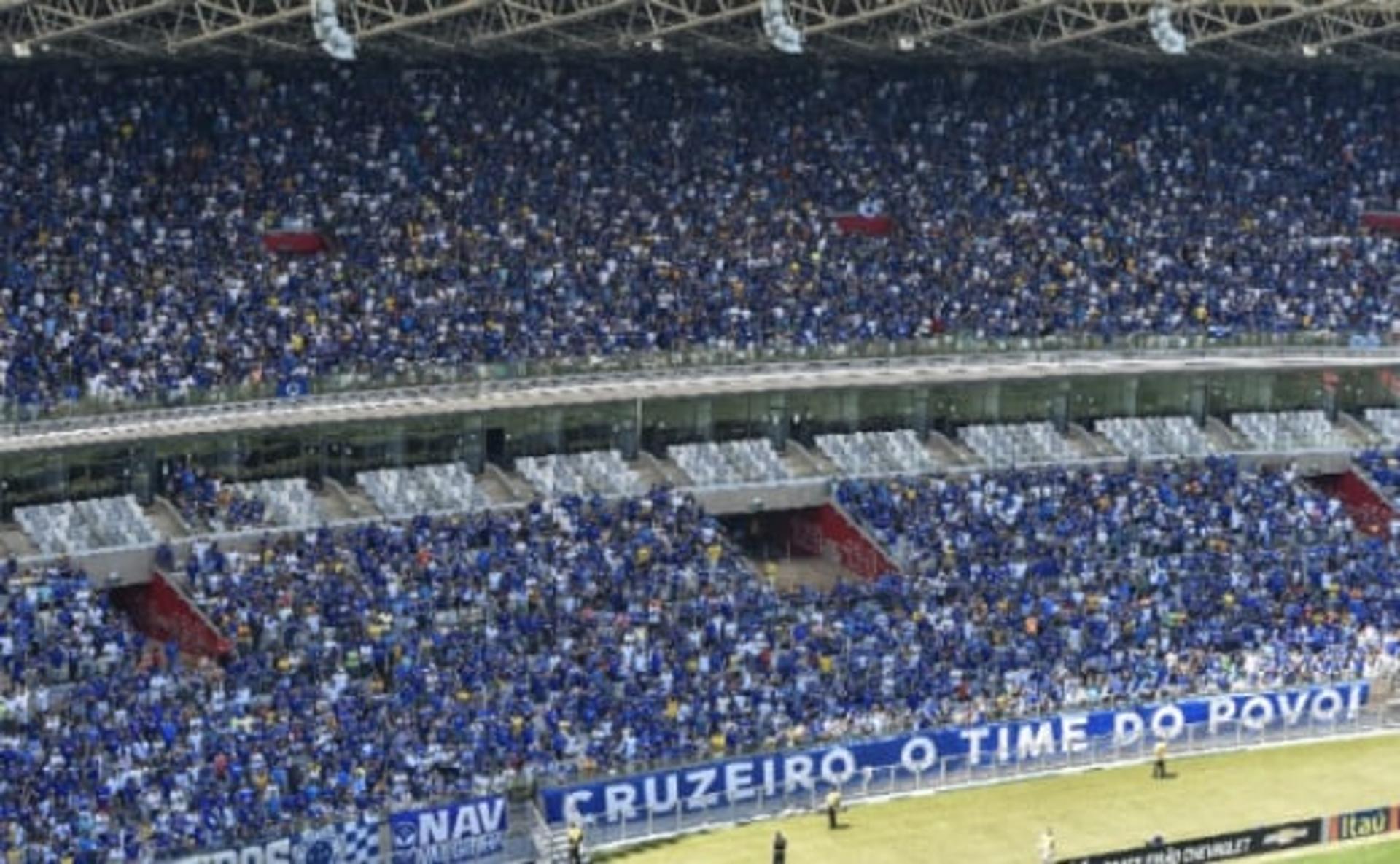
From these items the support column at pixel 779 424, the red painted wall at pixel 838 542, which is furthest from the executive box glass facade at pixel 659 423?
the red painted wall at pixel 838 542

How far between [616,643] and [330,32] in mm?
15099

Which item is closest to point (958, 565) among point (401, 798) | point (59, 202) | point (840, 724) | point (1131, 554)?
point (1131, 554)

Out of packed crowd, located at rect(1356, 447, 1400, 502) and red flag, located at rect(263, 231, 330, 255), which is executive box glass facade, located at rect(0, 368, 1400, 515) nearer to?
packed crowd, located at rect(1356, 447, 1400, 502)

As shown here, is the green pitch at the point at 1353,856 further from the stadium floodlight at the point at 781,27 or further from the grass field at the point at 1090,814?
the stadium floodlight at the point at 781,27

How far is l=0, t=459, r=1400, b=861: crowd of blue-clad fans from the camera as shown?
1967 inches

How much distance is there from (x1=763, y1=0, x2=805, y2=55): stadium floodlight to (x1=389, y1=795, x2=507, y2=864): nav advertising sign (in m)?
23.7

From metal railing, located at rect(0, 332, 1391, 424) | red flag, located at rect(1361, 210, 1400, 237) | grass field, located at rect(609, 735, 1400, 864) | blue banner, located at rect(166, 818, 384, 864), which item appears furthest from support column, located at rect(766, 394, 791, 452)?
blue banner, located at rect(166, 818, 384, 864)

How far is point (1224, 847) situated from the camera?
51781 mm

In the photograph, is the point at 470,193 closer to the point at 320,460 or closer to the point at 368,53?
the point at 368,53

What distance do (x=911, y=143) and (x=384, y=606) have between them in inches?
984

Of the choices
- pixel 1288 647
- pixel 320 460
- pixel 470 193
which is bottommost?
pixel 1288 647

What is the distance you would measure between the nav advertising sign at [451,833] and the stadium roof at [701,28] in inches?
753

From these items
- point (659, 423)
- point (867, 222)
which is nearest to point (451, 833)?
point (659, 423)

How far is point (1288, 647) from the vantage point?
199ft
